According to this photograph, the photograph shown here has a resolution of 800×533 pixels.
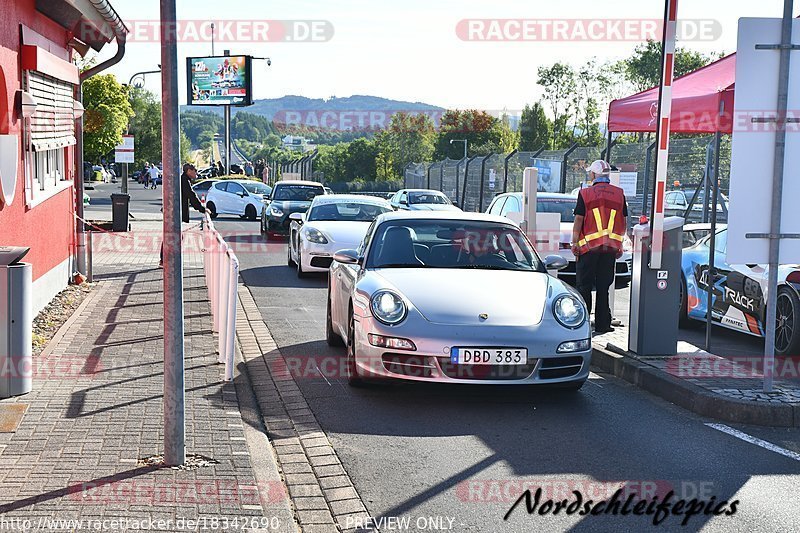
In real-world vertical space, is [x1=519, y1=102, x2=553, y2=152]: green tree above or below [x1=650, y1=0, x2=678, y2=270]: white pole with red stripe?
above

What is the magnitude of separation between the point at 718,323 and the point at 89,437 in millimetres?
7375

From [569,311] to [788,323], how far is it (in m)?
3.17

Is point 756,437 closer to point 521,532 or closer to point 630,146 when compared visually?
point 521,532

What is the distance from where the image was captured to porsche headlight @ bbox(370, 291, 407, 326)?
24.7ft

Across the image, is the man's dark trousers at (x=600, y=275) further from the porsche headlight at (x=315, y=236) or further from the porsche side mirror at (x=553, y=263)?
the porsche headlight at (x=315, y=236)

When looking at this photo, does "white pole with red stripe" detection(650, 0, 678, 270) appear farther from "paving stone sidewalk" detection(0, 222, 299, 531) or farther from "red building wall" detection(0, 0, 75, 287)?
"red building wall" detection(0, 0, 75, 287)

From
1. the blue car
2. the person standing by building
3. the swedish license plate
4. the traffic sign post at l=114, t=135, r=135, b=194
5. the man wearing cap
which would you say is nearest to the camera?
the swedish license plate

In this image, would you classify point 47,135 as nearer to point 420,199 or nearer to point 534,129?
point 420,199

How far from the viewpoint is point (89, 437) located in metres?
6.02

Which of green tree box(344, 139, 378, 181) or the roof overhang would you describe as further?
green tree box(344, 139, 378, 181)

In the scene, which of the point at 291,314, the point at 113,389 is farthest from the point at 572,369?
the point at 291,314

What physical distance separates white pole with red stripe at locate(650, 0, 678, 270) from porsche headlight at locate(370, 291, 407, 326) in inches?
101

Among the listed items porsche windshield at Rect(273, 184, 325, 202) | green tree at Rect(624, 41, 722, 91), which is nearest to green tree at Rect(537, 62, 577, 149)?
green tree at Rect(624, 41, 722, 91)

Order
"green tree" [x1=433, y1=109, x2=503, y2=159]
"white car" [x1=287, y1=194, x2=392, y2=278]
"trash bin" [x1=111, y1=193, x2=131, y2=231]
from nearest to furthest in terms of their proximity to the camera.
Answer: "white car" [x1=287, y1=194, x2=392, y2=278], "trash bin" [x1=111, y1=193, x2=131, y2=231], "green tree" [x1=433, y1=109, x2=503, y2=159]
